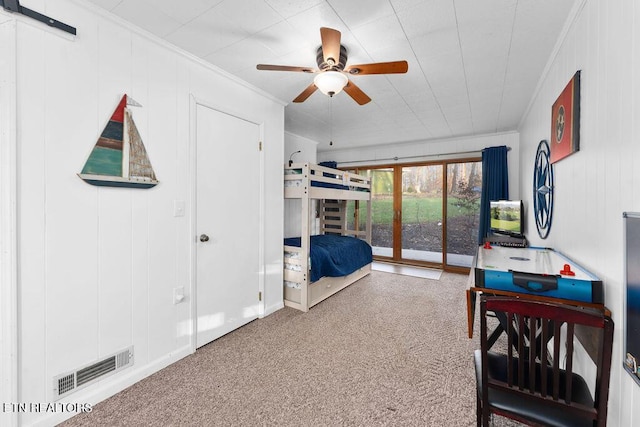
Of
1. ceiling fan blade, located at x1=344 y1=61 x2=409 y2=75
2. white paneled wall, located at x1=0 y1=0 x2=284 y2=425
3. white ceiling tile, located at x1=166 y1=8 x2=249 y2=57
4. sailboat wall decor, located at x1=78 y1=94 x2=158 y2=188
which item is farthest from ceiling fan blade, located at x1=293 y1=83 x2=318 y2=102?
sailboat wall decor, located at x1=78 y1=94 x2=158 y2=188

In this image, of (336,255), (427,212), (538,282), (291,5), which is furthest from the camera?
(427,212)

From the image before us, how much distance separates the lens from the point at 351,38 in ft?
6.55

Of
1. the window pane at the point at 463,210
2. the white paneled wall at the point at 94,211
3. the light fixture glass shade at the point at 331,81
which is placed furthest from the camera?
the window pane at the point at 463,210

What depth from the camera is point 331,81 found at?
1995mm

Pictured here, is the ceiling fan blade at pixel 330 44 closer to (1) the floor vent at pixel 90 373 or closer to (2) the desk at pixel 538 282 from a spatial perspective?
(2) the desk at pixel 538 282

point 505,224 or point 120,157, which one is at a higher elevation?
point 120,157

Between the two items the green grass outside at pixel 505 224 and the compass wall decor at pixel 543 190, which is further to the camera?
the green grass outside at pixel 505 224

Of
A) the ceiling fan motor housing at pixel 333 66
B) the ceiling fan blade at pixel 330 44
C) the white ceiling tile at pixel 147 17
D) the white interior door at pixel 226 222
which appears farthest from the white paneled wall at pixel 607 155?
the white interior door at pixel 226 222

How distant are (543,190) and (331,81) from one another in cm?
216

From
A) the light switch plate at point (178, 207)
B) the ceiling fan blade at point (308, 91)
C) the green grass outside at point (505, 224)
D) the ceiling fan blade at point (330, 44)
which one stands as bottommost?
the green grass outside at point (505, 224)

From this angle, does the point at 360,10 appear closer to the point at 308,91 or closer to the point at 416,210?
the point at 308,91

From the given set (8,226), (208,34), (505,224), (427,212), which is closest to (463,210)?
(427,212)

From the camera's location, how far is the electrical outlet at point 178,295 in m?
2.20

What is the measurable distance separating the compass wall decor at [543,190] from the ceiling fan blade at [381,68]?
1.63 metres
